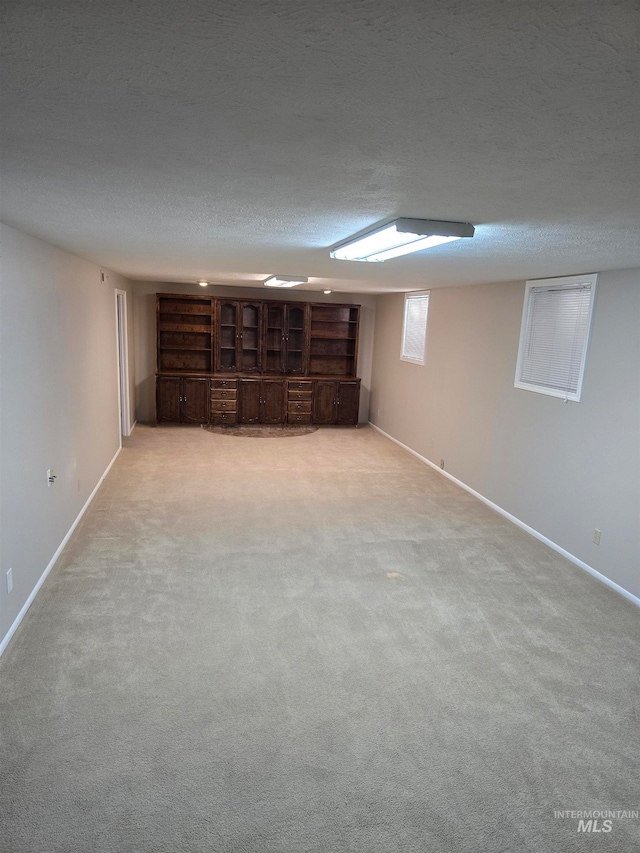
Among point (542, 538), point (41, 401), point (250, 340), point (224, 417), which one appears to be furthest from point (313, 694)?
point (250, 340)

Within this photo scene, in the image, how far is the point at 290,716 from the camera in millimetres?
2395

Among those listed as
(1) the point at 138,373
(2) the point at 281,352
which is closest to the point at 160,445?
(1) the point at 138,373

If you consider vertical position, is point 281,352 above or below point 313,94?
below

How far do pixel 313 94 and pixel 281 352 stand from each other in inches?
303

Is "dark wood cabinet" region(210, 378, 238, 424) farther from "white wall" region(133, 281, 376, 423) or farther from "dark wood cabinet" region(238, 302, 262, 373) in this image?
"white wall" region(133, 281, 376, 423)

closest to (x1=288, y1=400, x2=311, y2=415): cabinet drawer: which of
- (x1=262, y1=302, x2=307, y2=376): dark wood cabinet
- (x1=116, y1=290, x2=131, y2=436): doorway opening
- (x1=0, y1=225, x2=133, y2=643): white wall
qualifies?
(x1=262, y1=302, x2=307, y2=376): dark wood cabinet

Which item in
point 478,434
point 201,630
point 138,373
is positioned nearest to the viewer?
point 201,630

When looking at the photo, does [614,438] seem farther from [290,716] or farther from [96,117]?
[96,117]

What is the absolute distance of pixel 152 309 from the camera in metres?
8.05

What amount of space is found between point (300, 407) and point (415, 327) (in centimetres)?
229

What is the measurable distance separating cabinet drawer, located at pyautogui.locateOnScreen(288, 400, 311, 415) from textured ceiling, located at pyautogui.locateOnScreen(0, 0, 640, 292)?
242 inches

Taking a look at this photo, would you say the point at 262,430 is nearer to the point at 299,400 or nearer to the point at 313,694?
the point at 299,400

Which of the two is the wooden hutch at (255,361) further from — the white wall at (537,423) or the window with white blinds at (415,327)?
the white wall at (537,423)

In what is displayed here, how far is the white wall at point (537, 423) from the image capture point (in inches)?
143
